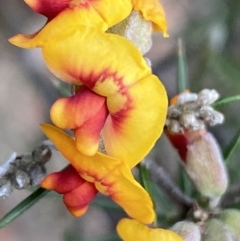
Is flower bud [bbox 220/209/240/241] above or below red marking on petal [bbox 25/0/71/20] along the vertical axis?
below

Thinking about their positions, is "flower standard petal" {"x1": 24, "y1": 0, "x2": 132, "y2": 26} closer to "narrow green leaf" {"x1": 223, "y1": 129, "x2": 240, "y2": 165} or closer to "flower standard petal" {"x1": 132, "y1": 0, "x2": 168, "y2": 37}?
"flower standard petal" {"x1": 132, "y1": 0, "x2": 168, "y2": 37}

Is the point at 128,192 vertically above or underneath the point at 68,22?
underneath

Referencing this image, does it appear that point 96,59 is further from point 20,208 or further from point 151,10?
point 20,208

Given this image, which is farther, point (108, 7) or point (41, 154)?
point (41, 154)

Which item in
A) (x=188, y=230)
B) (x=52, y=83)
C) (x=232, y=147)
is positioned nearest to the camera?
(x=188, y=230)

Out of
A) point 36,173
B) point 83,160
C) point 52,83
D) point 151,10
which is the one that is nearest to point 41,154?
point 36,173

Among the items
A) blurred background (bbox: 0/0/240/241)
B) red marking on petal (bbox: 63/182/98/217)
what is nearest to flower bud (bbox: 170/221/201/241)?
red marking on petal (bbox: 63/182/98/217)
